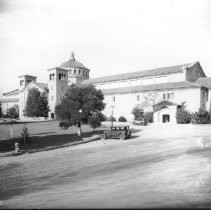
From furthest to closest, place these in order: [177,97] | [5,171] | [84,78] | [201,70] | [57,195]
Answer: [84,78], [201,70], [177,97], [5,171], [57,195]

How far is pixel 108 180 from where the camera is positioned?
12.4m

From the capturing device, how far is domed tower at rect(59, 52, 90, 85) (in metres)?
75.4

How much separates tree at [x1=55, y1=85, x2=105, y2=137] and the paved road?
11630 mm

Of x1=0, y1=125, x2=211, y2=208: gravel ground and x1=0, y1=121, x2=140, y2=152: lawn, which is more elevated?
x1=0, y1=121, x2=140, y2=152: lawn

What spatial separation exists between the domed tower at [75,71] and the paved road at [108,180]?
5677 cm

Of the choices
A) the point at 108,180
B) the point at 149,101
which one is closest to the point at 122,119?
the point at 149,101

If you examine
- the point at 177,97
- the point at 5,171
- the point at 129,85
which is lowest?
the point at 5,171

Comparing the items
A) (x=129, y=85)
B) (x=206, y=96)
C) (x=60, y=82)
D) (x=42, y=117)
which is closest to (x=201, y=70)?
(x=206, y=96)

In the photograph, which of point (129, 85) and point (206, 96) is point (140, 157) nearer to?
point (206, 96)

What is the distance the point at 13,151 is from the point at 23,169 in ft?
22.3

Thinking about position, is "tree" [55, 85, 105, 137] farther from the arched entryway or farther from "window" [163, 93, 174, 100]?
"window" [163, 93, 174, 100]

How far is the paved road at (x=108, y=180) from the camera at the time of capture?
31.0ft

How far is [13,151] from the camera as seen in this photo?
21906mm

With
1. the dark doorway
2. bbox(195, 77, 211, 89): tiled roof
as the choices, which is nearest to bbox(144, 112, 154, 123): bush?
the dark doorway
